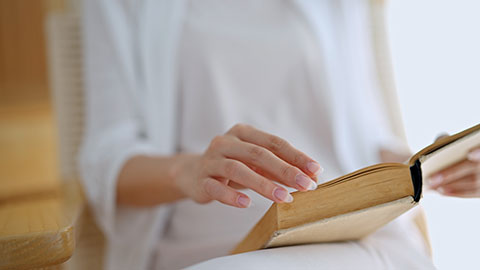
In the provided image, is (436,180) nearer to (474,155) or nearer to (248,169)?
(474,155)

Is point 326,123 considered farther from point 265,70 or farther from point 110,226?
point 110,226

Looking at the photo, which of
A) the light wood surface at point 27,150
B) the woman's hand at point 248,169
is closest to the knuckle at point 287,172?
the woman's hand at point 248,169

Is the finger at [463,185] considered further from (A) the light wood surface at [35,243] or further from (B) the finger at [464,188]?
(A) the light wood surface at [35,243]

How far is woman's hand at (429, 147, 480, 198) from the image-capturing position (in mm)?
585

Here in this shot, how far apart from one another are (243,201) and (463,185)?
0.27 m

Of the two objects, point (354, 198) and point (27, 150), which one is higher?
point (354, 198)

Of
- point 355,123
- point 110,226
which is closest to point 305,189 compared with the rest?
point 110,226

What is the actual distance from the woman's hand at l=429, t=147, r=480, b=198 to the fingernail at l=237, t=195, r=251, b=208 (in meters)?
0.21

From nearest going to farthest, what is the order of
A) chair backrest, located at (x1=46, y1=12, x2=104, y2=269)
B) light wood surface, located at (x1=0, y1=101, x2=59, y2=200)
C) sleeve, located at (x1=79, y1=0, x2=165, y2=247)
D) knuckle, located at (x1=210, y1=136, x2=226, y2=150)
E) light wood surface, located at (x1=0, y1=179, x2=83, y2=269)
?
1. light wood surface, located at (x1=0, y1=179, x2=83, y2=269)
2. knuckle, located at (x1=210, y1=136, x2=226, y2=150)
3. sleeve, located at (x1=79, y1=0, x2=165, y2=247)
4. chair backrest, located at (x1=46, y1=12, x2=104, y2=269)
5. light wood surface, located at (x1=0, y1=101, x2=59, y2=200)

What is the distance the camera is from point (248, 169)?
495mm

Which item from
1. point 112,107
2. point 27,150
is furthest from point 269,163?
point 27,150

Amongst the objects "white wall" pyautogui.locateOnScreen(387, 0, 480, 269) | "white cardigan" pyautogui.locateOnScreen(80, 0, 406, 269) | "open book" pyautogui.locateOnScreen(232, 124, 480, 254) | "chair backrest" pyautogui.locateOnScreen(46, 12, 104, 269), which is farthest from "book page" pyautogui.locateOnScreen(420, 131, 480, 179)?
"chair backrest" pyautogui.locateOnScreen(46, 12, 104, 269)

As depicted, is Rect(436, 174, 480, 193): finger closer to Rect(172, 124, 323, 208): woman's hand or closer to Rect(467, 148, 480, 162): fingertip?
Rect(467, 148, 480, 162): fingertip

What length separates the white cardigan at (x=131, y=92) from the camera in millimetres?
828
